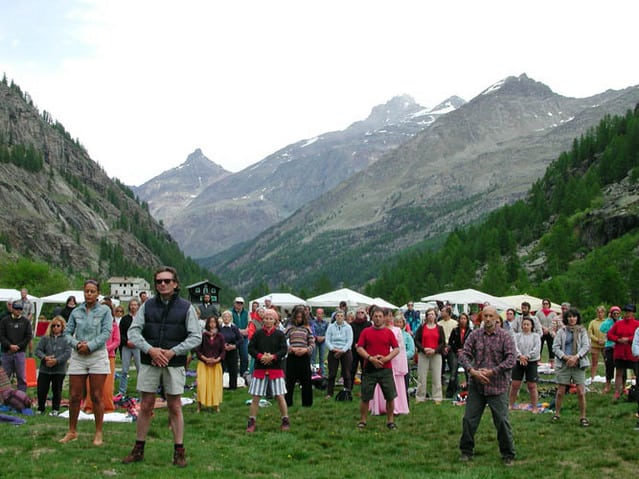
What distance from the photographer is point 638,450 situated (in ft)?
31.0

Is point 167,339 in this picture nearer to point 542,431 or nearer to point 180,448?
point 180,448

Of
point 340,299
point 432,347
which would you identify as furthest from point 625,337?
point 340,299

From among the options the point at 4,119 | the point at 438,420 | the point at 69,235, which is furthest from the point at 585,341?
the point at 4,119

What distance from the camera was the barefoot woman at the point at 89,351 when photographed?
344 inches

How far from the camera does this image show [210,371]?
43.0 ft

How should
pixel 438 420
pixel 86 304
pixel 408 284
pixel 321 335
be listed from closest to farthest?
pixel 86 304 → pixel 438 420 → pixel 321 335 → pixel 408 284

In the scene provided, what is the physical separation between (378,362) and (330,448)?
1947 mm

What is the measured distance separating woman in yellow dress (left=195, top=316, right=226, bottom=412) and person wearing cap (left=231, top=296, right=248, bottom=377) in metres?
3.50

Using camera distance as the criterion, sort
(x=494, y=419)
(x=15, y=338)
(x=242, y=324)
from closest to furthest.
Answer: (x=494, y=419)
(x=15, y=338)
(x=242, y=324)

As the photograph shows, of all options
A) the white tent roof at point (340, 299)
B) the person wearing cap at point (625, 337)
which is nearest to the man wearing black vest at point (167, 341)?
the person wearing cap at point (625, 337)

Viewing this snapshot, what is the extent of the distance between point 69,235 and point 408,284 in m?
71.7

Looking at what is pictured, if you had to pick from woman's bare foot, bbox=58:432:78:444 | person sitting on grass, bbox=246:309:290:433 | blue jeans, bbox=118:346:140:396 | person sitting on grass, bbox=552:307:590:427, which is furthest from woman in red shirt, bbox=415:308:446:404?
woman's bare foot, bbox=58:432:78:444

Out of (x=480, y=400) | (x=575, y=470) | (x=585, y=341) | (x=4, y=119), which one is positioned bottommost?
(x=575, y=470)

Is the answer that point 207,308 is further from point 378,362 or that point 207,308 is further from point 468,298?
point 468,298
